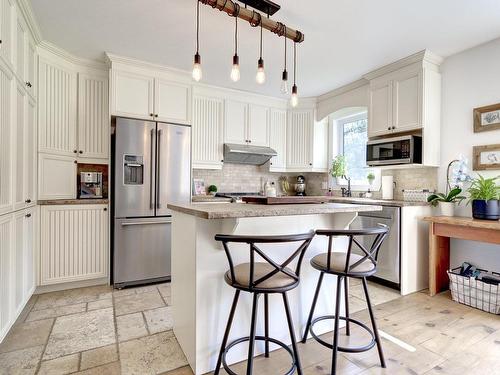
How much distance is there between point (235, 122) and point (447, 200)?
2858 millimetres

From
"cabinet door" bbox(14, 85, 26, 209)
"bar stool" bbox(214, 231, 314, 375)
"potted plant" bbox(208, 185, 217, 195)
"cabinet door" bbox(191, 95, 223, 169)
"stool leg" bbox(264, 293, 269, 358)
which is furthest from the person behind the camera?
"potted plant" bbox(208, 185, 217, 195)

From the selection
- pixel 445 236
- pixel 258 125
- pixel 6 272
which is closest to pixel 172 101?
pixel 258 125

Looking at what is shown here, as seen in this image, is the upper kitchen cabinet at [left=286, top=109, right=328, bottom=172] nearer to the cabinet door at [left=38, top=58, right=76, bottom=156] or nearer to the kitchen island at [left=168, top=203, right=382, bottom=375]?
the kitchen island at [left=168, top=203, right=382, bottom=375]

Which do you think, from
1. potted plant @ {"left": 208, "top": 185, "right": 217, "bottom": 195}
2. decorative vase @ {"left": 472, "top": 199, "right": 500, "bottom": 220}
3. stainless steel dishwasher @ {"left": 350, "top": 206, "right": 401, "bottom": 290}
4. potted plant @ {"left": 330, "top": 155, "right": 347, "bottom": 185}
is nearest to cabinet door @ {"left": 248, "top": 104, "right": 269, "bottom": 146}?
potted plant @ {"left": 208, "top": 185, "right": 217, "bottom": 195}

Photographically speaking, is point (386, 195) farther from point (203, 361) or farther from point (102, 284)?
point (102, 284)

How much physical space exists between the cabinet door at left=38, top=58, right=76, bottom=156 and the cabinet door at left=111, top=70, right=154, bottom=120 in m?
0.49

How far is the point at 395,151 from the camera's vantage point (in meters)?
3.16

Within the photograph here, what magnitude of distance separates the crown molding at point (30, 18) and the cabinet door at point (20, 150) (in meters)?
0.61

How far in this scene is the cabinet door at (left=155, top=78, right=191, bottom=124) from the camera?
3.29 metres

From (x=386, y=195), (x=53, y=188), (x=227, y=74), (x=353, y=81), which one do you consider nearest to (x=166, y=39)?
(x=227, y=74)

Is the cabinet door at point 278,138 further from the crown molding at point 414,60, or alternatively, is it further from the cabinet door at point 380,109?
the crown molding at point 414,60

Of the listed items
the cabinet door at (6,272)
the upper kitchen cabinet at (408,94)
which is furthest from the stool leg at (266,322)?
the upper kitchen cabinet at (408,94)

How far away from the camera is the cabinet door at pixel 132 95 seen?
10.1 feet

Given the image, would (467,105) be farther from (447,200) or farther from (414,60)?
(447,200)
